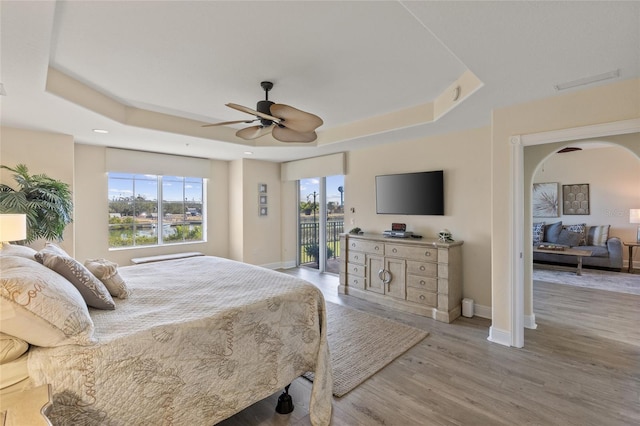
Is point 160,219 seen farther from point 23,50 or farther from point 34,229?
point 23,50

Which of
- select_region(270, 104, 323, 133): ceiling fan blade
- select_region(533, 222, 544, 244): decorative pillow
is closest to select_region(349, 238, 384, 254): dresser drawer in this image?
select_region(270, 104, 323, 133): ceiling fan blade

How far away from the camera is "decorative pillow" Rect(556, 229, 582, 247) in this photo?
243 inches

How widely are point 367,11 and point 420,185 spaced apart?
284 cm

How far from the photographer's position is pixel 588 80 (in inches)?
92.0

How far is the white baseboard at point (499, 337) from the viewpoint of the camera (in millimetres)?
2922

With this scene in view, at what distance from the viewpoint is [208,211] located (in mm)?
6086

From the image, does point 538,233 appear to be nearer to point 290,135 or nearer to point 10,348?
point 290,135

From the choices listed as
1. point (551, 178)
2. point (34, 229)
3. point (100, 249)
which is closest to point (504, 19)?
point (34, 229)

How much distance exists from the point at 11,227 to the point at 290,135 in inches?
97.5

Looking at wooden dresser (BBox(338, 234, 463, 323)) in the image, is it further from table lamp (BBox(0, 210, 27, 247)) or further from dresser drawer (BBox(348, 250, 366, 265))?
table lamp (BBox(0, 210, 27, 247))

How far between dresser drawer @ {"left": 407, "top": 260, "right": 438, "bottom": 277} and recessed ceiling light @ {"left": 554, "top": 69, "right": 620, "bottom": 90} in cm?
220

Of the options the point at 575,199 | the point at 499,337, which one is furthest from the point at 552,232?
the point at 499,337

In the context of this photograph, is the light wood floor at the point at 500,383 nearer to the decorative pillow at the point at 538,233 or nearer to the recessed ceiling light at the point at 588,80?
the recessed ceiling light at the point at 588,80

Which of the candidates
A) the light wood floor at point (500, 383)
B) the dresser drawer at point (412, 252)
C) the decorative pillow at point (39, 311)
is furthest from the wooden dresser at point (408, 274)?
the decorative pillow at point (39, 311)
